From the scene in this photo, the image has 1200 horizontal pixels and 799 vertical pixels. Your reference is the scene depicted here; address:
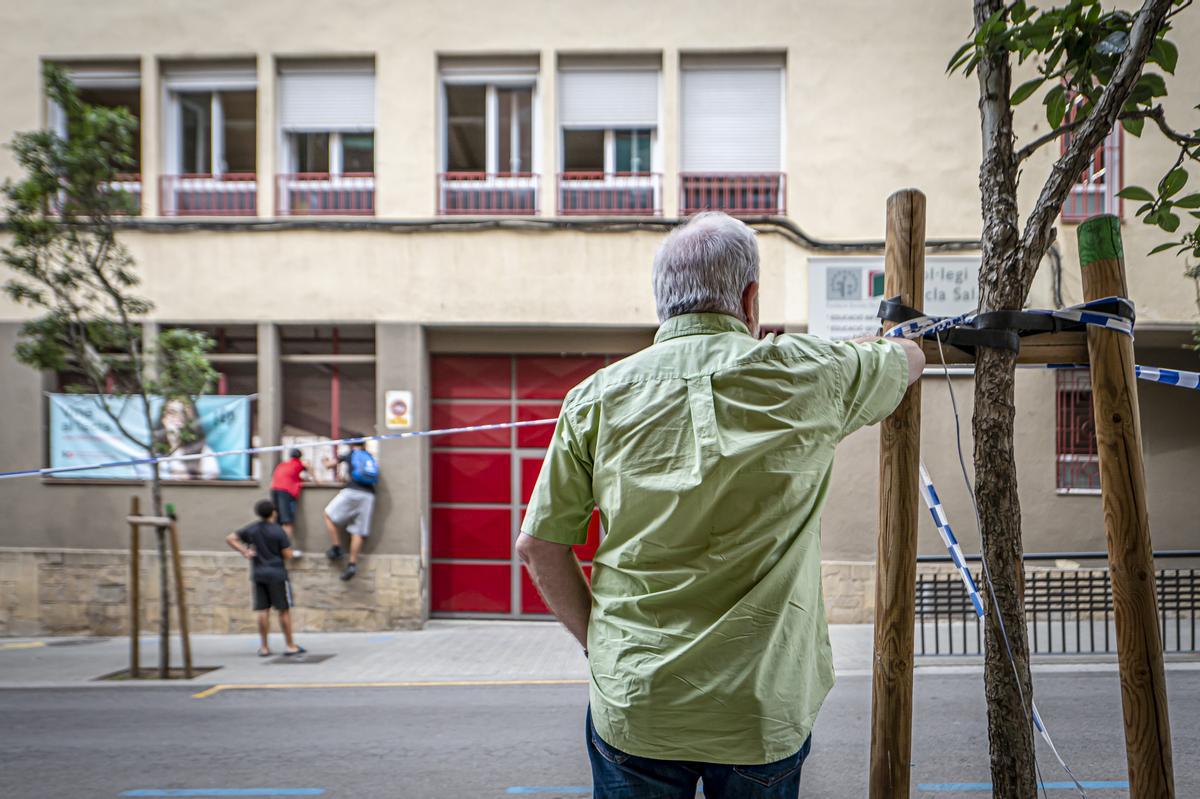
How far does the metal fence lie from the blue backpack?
20.6 feet

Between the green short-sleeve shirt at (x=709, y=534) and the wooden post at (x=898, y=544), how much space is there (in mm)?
865

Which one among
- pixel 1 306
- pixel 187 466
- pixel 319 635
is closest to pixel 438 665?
pixel 319 635

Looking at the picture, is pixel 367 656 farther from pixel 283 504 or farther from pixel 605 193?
pixel 605 193

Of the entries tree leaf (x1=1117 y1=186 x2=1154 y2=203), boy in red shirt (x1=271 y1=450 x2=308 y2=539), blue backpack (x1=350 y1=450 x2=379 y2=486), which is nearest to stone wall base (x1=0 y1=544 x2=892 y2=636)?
boy in red shirt (x1=271 y1=450 x2=308 y2=539)

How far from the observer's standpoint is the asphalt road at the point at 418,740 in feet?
17.2

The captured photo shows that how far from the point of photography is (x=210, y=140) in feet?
38.2

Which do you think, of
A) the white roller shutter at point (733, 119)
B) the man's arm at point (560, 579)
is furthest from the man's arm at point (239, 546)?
the man's arm at point (560, 579)

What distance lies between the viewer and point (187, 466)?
11258 millimetres

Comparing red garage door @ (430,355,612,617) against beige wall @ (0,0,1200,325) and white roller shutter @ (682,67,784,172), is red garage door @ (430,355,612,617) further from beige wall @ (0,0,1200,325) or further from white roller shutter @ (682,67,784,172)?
white roller shutter @ (682,67,784,172)

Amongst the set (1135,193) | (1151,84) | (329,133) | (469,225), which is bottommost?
(1135,193)

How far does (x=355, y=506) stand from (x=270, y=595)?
1838 mm

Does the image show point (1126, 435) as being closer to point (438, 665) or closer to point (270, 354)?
point (438, 665)

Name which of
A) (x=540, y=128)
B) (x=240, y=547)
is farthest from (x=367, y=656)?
(x=540, y=128)

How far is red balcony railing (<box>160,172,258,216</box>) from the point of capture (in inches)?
453
